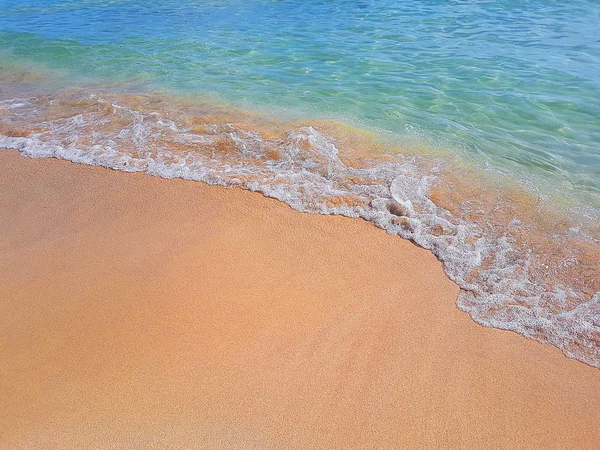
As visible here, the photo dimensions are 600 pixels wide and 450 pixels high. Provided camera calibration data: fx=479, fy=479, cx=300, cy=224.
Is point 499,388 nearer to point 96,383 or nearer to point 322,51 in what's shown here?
point 96,383

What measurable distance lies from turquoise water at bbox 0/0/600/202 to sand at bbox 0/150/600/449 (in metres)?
2.37

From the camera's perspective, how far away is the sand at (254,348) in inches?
101

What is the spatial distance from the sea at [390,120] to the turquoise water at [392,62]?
0.13 ft

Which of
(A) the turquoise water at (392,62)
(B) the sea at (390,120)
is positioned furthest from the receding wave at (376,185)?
(A) the turquoise water at (392,62)

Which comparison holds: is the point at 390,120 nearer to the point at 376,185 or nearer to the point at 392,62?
the point at 376,185

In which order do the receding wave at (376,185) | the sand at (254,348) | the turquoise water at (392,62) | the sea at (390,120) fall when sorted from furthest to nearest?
1. the turquoise water at (392,62)
2. the sea at (390,120)
3. the receding wave at (376,185)
4. the sand at (254,348)

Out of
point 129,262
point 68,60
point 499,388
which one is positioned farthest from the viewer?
point 68,60

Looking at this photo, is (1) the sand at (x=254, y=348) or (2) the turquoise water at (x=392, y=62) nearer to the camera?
(1) the sand at (x=254, y=348)

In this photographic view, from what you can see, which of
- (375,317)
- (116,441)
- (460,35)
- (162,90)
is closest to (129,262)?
(116,441)

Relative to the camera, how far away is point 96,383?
110 inches

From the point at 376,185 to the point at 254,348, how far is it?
2323 millimetres

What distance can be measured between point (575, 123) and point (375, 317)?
425 centimetres

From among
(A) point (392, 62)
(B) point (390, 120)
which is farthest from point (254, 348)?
(A) point (392, 62)

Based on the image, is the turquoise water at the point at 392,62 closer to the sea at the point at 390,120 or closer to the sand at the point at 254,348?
the sea at the point at 390,120
